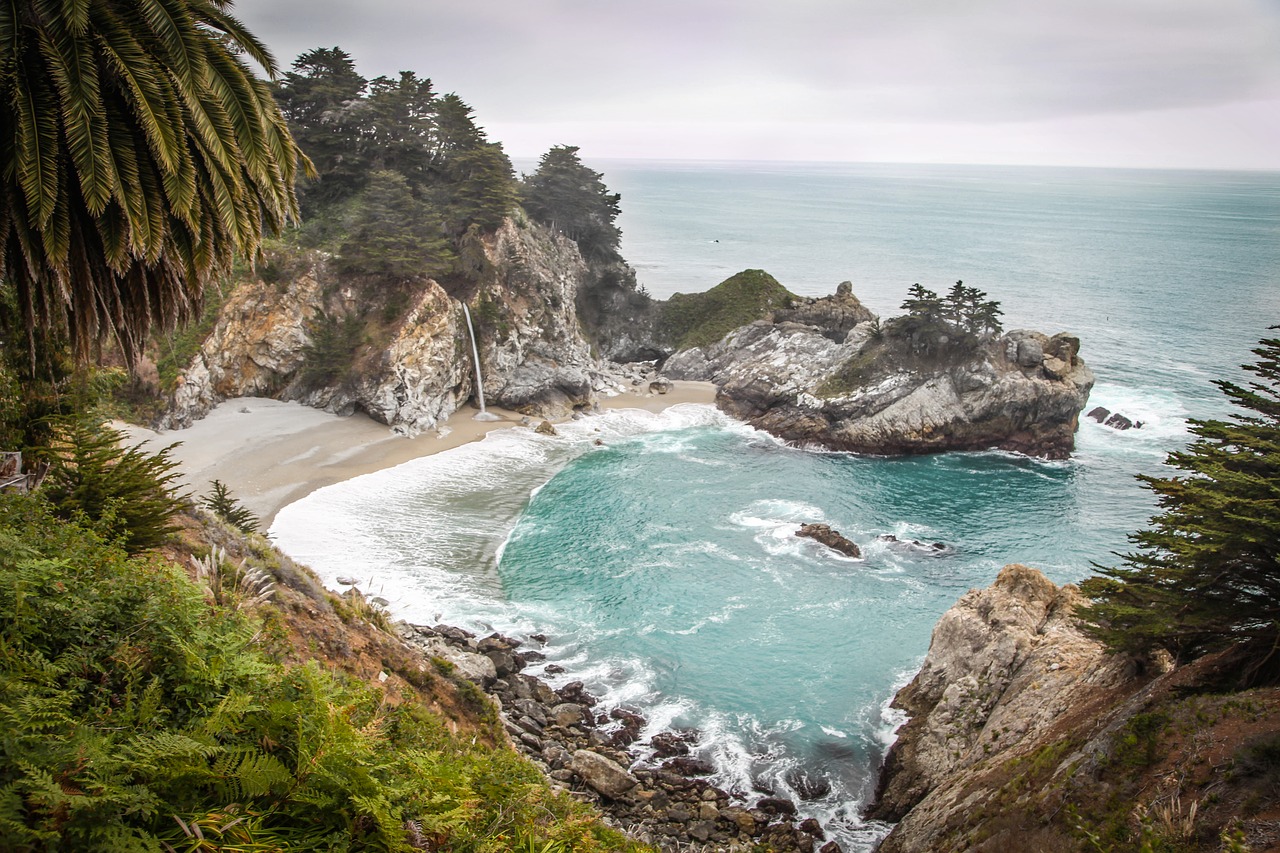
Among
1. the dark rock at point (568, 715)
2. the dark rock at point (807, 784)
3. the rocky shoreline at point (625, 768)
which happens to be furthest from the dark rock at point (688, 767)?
the dark rock at point (568, 715)

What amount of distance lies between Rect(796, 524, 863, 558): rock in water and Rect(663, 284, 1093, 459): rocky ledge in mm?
13442

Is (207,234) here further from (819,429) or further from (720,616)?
(819,429)

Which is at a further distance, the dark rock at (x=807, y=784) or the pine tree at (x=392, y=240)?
the pine tree at (x=392, y=240)

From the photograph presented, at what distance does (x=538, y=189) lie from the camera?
60.5 meters

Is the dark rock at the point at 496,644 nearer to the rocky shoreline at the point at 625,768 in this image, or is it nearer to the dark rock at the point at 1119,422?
the rocky shoreline at the point at 625,768

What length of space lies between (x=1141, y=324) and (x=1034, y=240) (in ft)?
236

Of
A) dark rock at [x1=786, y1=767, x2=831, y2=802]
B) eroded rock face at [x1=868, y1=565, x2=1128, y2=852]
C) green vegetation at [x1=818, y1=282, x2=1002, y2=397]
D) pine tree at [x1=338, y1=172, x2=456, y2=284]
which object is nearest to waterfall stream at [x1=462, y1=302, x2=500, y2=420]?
pine tree at [x1=338, y1=172, x2=456, y2=284]

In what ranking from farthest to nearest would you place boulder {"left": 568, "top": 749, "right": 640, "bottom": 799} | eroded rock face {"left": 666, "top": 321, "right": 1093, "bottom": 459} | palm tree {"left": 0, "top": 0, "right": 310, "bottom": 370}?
eroded rock face {"left": 666, "top": 321, "right": 1093, "bottom": 459}
boulder {"left": 568, "top": 749, "right": 640, "bottom": 799}
palm tree {"left": 0, "top": 0, "right": 310, "bottom": 370}

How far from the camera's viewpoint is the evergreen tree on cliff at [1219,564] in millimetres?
11820

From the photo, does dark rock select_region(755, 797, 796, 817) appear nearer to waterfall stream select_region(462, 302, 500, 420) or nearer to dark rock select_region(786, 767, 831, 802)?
dark rock select_region(786, 767, 831, 802)

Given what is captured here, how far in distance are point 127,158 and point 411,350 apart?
118 feet

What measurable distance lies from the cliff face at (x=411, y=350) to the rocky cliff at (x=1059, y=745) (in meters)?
31.2

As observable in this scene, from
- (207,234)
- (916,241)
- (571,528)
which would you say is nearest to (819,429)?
(571,528)

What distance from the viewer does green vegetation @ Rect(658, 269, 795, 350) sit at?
62.4 m
